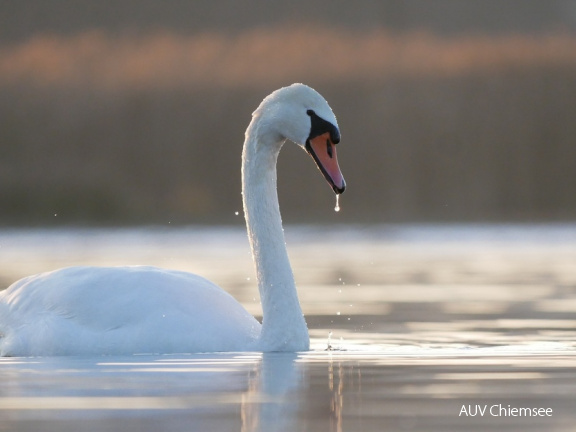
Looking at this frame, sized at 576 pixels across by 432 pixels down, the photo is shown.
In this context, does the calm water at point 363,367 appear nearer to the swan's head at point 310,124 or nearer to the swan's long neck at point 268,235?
the swan's long neck at point 268,235

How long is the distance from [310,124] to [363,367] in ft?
5.93

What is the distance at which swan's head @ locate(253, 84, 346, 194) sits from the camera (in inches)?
411

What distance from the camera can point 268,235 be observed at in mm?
10883

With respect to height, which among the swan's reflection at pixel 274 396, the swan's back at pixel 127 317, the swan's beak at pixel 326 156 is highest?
the swan's beak at pixel 326 156

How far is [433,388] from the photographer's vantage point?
8219mm

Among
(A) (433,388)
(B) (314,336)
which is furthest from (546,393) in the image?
(B) (314,336)

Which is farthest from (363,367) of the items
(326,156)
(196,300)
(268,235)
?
(268,235)

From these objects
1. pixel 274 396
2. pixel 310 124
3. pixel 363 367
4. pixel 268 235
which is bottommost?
pixel 274 396

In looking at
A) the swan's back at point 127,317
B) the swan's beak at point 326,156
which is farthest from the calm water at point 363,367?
the swan's beak at point 326,156

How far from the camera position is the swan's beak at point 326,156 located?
34.0 feet

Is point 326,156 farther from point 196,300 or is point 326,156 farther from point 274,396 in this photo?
point 274,396

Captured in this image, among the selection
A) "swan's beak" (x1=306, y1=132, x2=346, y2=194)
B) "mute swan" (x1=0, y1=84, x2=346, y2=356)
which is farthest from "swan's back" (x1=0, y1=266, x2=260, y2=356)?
"swan's beak" (x1=306, y1=132, x2=346, y2=194)

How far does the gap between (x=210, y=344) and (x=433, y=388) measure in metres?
2.25

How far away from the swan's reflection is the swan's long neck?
557 millimetres
